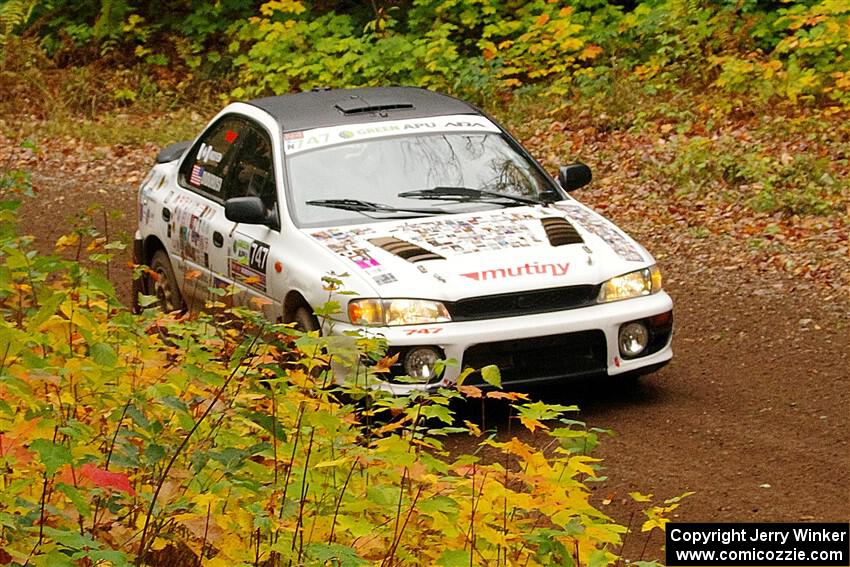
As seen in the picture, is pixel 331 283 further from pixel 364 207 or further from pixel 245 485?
pixel 364 207

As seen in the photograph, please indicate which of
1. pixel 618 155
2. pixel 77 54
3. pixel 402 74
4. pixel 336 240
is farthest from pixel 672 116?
pixel 77 54

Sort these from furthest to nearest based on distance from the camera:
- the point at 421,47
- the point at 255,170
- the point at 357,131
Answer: the point at 421,47
the point at 255,170
the point at 357,131

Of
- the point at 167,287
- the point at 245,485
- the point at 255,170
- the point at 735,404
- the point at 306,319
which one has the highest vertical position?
the point at 245,485

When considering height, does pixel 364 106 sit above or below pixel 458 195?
above

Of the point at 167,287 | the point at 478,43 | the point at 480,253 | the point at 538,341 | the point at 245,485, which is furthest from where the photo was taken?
the point at 478,43

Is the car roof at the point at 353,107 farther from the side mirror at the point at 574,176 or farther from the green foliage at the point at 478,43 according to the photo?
the green foliage at the point at 478,43

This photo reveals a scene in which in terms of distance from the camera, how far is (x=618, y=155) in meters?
14.8

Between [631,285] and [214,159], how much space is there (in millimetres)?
3120

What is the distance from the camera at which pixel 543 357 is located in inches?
286

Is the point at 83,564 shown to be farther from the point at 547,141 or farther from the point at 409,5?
the point at 409,5

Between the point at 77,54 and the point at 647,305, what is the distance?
1589 cm

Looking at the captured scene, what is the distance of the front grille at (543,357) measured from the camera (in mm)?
7152

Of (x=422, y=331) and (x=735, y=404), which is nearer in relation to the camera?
(x=422, y=331)

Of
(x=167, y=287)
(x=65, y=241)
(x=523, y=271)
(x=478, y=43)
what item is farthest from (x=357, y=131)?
(x=478, y=43)
